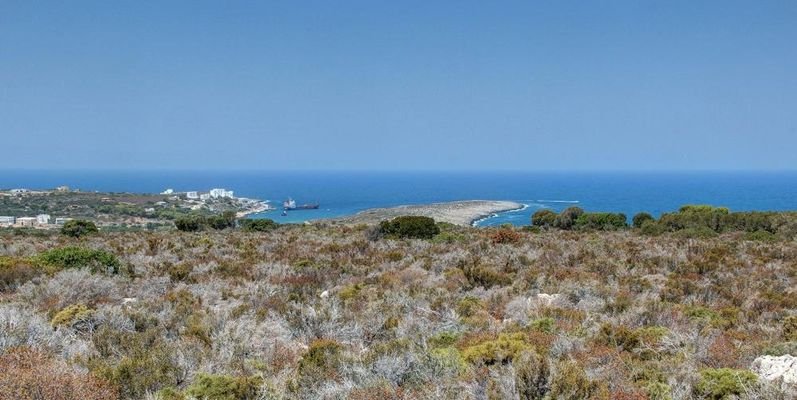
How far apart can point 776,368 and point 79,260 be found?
12576 millimetres

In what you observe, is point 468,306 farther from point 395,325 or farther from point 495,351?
point 495,351

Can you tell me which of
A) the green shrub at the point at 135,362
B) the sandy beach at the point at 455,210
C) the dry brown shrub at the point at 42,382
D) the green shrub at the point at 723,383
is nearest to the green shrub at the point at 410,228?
the green shrub at the point at 135,362

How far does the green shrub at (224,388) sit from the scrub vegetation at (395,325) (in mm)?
12

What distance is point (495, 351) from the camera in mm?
5652

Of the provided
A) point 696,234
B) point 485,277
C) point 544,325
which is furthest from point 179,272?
point 696,234

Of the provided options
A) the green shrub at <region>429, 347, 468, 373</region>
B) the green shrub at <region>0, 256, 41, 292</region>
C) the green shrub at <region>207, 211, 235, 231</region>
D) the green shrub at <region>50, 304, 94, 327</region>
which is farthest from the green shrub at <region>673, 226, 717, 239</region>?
the green shrub at <region>207, 211, 235, 231</region>

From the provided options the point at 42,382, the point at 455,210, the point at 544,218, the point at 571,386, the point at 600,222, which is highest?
the point at 42,382

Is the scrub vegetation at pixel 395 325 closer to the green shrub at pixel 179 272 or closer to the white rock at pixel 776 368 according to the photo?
the green shrub at pixel 179 272

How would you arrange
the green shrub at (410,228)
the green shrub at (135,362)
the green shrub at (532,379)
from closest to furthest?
the green shrub at (532,379) → the green shrub at (135,362) → the green shrub at (410,228)

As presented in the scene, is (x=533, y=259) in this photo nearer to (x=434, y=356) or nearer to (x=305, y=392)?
(x=434, y=356)

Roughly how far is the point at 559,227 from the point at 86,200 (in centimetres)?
7157

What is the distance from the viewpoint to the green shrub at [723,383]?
4.73 metres

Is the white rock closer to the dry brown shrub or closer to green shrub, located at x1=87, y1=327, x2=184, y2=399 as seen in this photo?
green shrub, located at x1=87, y1=327, x2=184, y2=399

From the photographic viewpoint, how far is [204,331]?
22.2 feet
